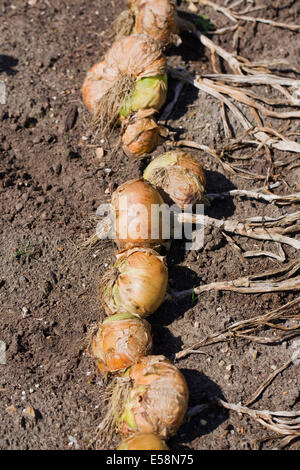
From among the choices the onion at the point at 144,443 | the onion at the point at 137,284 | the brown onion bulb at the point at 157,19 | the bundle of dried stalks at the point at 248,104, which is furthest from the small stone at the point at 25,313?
the brown onion bulb at the point at 157,19

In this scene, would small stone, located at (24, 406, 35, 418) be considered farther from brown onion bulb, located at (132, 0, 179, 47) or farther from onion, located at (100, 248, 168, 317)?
brown onion bulb, located at (132, 0, 179, 47)

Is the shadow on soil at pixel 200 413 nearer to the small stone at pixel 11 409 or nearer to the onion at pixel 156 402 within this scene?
the onion at pixel 156 402

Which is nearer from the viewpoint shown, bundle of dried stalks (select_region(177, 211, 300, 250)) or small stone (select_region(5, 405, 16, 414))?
small stone (select_region(5, 405, 16, 414))

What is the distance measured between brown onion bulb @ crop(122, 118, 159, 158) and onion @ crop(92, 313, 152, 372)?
1.22m

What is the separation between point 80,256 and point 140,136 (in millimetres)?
850

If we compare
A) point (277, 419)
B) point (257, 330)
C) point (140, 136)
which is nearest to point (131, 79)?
point (140, 136)

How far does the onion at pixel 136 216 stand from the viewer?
299 centimetres

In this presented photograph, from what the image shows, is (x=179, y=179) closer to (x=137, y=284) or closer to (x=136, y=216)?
(x=136, y=216)

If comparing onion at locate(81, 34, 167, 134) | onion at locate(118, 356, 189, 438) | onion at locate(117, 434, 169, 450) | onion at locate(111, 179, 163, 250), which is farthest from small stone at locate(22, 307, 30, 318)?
onion at locate(81, 34, 167, 134)

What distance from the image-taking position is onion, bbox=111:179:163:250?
9.82 feet

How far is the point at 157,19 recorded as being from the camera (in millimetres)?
3996

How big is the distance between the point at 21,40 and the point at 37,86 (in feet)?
1.66

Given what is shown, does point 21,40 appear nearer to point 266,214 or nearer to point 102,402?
point 266,214

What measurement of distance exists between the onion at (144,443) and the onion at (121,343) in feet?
1.20
